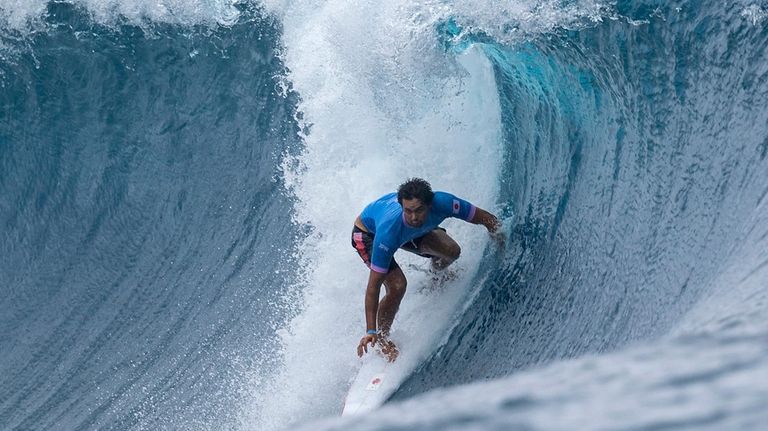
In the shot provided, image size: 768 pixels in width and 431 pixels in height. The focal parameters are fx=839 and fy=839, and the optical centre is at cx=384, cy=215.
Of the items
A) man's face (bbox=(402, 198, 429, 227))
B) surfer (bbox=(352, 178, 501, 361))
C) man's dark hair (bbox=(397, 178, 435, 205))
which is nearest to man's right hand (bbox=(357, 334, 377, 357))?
surfer (bbox=(352, 178, 501, 361))

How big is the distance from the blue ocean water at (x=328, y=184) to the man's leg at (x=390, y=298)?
13.5 inches

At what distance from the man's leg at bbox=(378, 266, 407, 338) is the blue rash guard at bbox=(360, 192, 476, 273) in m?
0.18

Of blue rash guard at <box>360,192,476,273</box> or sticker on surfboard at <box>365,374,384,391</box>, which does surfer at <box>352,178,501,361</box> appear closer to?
blue rash guard at <box>360,192,476,273</box>

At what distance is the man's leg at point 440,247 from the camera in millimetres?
5230

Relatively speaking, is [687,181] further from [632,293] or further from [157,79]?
[157,79]

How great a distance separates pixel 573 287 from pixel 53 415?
393 cm

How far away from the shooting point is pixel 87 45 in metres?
8.34

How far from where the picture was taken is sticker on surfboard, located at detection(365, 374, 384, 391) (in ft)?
16.8

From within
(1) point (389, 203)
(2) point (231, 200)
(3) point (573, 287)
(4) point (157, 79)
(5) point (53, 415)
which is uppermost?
(4) point (157, 79)

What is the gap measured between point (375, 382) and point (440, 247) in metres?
0.94

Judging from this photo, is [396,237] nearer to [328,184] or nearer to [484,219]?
[484,219]

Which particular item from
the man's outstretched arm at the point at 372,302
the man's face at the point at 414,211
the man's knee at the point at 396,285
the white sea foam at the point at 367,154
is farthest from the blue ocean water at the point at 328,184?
the man's face at the point at 414,211

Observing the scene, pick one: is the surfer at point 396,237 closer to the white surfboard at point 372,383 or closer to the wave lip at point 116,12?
the white surfboard at point 372,383

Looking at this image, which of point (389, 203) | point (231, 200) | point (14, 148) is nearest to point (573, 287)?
point (389, 203)
